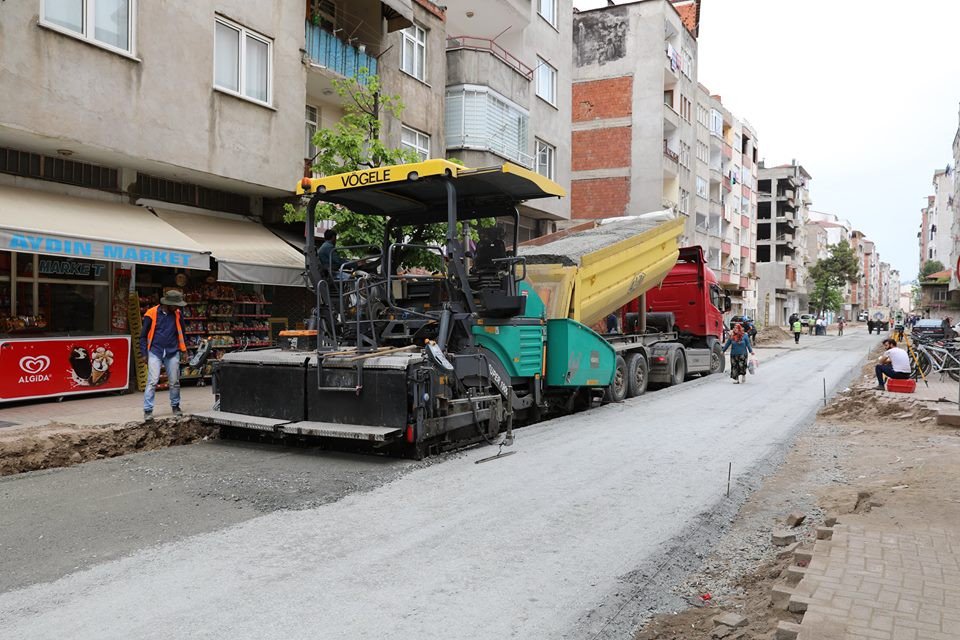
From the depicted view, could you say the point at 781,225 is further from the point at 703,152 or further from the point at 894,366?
the point at 894,366

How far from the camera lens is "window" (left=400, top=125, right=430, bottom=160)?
18562mm

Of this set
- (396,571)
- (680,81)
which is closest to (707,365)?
(396,571)

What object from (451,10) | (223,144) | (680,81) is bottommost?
(223,144)

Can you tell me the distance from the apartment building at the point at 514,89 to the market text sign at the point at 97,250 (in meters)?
10.9

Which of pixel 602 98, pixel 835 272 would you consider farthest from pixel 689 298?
pixel 835 272

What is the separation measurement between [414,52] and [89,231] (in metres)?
11.2

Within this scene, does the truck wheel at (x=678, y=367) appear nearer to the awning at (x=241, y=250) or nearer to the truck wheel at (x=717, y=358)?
the truck wheel at (x=717, y=358)

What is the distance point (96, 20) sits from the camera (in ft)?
37.1

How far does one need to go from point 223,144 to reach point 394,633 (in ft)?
38.4

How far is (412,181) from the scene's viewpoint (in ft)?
27.6

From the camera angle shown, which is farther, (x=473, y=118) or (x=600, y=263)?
(x=473, y=118)

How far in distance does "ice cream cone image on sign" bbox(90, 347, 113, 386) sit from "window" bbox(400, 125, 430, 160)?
902 centimetres

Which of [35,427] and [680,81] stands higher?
[680,81]

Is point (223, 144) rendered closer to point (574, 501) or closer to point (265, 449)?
point (265, 449)
